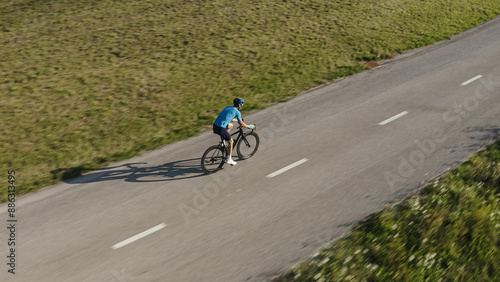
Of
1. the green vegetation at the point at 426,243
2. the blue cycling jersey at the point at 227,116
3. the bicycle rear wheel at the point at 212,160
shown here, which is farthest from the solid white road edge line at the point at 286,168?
the green vegetation at the point at 426,243

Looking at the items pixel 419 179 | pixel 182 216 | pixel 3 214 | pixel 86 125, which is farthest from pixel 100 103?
pixel 419 179

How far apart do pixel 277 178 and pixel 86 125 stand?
673 cm

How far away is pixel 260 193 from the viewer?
10.4 m

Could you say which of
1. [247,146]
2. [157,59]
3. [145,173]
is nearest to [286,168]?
[247,146]

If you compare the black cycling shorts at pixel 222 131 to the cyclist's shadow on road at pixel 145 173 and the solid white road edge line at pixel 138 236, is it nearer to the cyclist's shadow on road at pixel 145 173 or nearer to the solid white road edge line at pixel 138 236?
the cyclist's shadow on road at pixel 145 173

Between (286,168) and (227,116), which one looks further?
(286,168)

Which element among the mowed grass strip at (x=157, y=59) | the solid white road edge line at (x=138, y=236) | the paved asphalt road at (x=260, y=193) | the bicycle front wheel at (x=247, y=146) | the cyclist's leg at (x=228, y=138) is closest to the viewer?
the paved asphalt road at (x=260, y=193)

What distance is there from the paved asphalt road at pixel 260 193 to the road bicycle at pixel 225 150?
0.93 feet

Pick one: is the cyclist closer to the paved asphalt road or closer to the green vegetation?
the paved asphalt road

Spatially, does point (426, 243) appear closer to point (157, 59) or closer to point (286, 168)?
point (286, 168)

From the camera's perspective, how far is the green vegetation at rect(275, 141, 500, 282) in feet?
24.9

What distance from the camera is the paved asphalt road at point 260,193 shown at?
8.33 metres

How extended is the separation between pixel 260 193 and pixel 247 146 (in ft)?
6.79

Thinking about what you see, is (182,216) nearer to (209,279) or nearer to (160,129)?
(209,279)
